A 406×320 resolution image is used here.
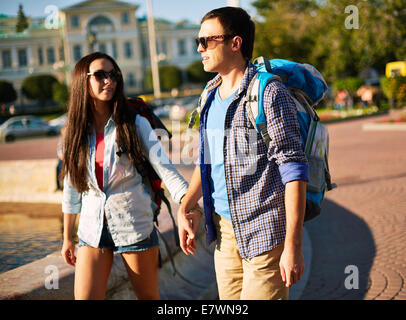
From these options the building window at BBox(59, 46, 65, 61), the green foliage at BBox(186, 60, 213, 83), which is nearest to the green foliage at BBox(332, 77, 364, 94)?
the green foliage at BBox(186, 60, 213, 83)

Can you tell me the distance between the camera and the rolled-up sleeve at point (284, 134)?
1.96m

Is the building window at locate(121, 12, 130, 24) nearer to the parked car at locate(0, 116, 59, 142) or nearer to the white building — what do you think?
the white building

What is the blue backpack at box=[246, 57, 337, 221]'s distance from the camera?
2031 millimetres

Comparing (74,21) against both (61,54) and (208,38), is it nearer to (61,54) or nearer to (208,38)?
(61,54)

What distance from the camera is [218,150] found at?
2.19 metres

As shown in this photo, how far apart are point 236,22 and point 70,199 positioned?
1.33 metres

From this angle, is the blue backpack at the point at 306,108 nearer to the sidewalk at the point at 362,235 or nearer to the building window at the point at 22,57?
the sidewalk at the point at 362,235

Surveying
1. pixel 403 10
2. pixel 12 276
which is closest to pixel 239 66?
pixel 12 276

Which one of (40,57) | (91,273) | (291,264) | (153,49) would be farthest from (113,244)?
(40,57)

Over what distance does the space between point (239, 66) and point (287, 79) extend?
0.22 m

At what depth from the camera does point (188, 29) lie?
256 feet

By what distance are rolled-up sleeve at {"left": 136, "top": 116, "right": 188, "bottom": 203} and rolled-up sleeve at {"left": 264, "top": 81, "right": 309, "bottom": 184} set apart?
75 centimetres

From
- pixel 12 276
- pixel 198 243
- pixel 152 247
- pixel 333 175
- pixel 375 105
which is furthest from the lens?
pixel 375 105
